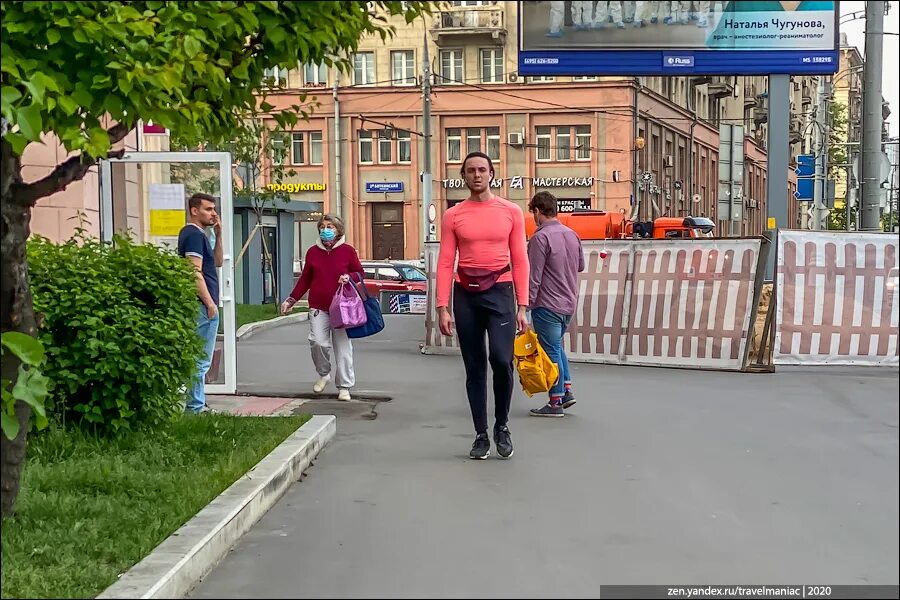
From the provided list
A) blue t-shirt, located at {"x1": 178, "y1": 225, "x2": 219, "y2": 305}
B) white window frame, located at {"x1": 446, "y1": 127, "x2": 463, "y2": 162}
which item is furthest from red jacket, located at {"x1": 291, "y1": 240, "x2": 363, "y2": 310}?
white window frame, located at {"x1": 446, "y1": 127, "x2": 463, "y2": 162}

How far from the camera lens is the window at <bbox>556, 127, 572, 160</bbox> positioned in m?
55.0

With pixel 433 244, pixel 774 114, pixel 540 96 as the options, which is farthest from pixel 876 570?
pixel 540 96

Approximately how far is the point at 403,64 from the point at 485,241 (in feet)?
165

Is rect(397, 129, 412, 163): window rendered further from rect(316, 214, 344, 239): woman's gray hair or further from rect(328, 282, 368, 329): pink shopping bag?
rect(328, 282, 368, 329): pink shopping bag

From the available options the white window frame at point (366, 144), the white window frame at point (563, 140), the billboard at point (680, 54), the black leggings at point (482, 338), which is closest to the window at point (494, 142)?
the white window frame at point (563, 140)

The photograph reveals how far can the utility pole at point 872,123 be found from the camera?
55.7 feet

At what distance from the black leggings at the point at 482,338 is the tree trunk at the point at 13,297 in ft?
9.83

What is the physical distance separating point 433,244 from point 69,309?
9.56 meters

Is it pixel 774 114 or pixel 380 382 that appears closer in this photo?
pixel 380 382

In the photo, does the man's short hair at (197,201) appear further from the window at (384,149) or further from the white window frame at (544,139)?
the window at (384,149)

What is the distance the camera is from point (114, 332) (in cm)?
697

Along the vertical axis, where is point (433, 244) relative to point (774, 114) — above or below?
Answer: below

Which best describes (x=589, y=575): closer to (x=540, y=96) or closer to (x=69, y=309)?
(x=69, y=309)

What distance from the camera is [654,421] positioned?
30.2 feet
